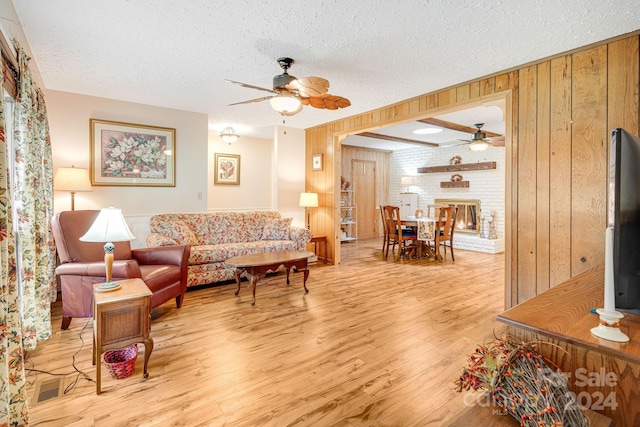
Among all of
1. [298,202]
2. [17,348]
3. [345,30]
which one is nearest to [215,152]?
[298,202]

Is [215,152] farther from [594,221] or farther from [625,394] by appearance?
[625,394]

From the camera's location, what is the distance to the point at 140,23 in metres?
2.32

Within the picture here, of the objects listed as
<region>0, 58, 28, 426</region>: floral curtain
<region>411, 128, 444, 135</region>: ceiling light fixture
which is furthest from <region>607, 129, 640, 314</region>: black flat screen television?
<region>411, 128, 444, 135</region>: ceiling light fixture

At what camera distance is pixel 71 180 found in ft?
11.6

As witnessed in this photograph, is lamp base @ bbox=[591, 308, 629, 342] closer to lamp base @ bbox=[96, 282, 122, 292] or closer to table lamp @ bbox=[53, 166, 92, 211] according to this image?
lamp base @ bbox=[96, 282, 122, 292]

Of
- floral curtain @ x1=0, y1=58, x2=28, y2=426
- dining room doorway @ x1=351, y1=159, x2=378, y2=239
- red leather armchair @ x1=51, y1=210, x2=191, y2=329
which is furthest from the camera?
dining room doorway @ x1=351, y1=159, x2=378, y2=239

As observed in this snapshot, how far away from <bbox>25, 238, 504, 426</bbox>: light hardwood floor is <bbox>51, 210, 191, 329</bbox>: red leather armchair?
265 millimetres

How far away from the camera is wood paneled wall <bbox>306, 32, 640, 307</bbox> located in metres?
2.53

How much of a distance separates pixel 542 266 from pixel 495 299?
2.82ft

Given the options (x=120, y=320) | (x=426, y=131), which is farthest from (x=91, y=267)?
Answer: (x=426, y=131)

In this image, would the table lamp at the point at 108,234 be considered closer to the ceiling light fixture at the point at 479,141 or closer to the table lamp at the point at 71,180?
the table lamp at the point at 71,180

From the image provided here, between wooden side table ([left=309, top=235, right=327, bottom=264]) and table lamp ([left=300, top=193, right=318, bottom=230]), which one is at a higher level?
table lamp ([left=300, top=193, right=318, bottom=230])

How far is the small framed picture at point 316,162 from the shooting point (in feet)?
18.6

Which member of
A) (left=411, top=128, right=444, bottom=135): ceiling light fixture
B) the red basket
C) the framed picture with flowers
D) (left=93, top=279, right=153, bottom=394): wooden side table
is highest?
(left=411, top=128, right=444, bottom=135): ceiling light fixture
